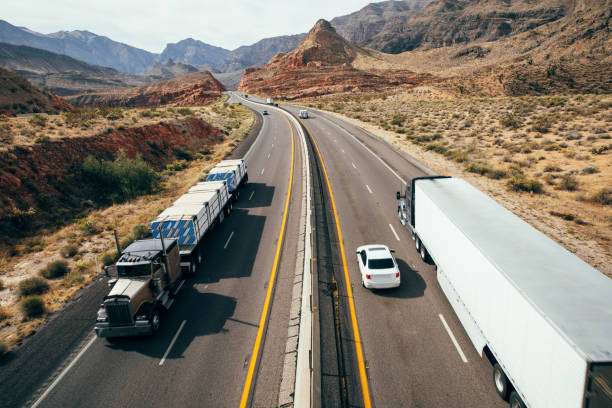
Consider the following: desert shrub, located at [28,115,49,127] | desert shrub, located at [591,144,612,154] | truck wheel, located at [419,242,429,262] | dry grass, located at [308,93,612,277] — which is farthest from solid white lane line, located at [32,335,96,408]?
desert shrub, located at [591,144,612,154]

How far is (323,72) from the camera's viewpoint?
129 m

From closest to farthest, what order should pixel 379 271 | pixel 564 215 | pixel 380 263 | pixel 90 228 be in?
1. pixel 379 271
2. pixel 380 263
3. pixel 564 215
4. pixel 90 228

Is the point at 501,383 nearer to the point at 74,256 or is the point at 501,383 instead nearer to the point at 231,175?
the point at 231,175

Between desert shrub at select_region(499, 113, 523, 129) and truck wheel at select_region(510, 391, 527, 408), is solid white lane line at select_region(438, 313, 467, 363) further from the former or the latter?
desert shrub at select_region(499, 113, 523, 129)

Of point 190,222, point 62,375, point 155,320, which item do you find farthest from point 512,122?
point 62,375

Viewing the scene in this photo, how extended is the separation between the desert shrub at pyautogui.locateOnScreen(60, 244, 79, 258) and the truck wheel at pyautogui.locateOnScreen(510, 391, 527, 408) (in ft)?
71.5

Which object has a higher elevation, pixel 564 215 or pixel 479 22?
pixel 479 22

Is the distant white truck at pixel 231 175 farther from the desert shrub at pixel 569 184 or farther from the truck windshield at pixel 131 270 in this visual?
the desert shrub at pixel 569 184

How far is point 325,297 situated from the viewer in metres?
12.6

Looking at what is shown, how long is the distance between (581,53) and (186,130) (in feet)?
325

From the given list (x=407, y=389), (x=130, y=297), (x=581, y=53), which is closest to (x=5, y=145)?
(x=130, y=297)

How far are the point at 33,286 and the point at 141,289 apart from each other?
7.44 metres

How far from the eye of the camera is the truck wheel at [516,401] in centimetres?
727

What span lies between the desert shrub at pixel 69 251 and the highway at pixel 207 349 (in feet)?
27.0
